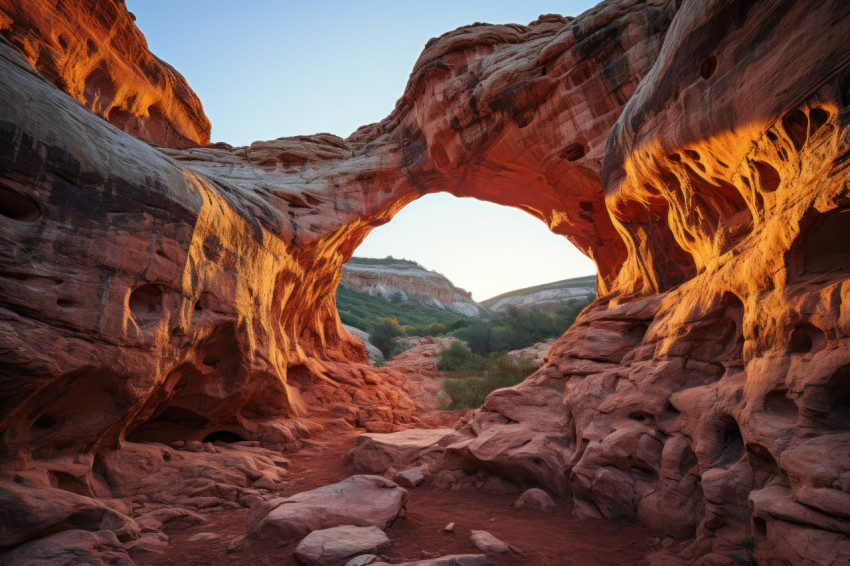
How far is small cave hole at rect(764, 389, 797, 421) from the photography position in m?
4.07

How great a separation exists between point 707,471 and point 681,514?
69cm

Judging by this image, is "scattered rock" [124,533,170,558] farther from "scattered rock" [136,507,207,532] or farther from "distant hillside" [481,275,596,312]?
"distant hillside" [481,275,596,312]

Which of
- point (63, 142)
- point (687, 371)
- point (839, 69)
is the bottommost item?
point (687, 371)

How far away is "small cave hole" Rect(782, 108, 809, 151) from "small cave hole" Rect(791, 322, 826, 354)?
1825mm

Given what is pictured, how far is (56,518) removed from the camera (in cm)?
459

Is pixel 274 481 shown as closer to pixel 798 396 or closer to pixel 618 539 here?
pixel 618 539

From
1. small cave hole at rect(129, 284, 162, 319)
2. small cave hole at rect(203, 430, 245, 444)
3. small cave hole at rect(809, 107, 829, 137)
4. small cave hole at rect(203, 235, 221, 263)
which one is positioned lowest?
small cave hole at rect(203, 430, 245, 444)

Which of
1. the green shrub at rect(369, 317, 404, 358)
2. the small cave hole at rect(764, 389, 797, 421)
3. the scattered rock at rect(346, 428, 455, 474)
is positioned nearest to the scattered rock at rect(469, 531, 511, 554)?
the small cave hole at rect(764, 389, 797, 421)

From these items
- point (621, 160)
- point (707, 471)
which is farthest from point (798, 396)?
point (621, 160)

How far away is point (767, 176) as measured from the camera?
5.14 m

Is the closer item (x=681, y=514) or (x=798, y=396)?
(x=798, y=396)

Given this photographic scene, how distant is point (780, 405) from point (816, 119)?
2.82 meters

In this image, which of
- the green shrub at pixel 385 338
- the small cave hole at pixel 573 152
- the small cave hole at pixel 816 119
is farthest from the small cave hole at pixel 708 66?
the green shrub at pixel 385 338

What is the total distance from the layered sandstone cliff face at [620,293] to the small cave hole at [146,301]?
0.04 metres
